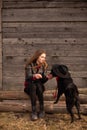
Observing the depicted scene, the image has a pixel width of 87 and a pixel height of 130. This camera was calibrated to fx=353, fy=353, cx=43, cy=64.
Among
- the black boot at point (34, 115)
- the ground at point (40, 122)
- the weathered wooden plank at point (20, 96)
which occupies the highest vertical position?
the weathered wooden plank at point (20, 96)

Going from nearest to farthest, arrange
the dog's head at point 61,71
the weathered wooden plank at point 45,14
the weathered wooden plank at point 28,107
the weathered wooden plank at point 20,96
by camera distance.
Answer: the dog's head at point 61,71 < the weathered wooden plank at point 28,107 < the weathered wooden plank at point 20,96 < the weathered wooden plank at point 45,14

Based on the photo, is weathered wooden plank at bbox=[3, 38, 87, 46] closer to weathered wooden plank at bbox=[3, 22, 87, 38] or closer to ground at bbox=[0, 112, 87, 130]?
weathered wooden plank at bbox=[3, 22, 87, 38]

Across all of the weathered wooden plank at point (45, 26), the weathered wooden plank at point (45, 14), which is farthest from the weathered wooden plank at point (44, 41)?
the weathered wooden plank at point (45, 14)

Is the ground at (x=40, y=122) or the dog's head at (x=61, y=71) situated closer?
the ground at (x=40, y=122)

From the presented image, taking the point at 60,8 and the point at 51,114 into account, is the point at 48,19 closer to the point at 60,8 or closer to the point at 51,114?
the point at 60,8

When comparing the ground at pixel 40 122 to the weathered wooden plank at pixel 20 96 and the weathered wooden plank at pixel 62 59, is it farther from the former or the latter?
the weathered wooden plank at pixel 62 59

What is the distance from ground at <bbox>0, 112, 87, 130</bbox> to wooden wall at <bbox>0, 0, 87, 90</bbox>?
215cm

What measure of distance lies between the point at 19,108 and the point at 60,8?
3076mm

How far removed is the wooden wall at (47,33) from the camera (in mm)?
8953

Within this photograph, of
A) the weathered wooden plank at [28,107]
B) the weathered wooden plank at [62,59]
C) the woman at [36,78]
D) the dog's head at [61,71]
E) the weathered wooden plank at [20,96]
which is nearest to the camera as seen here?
the dog's head at [61,71]

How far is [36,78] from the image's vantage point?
691 cm

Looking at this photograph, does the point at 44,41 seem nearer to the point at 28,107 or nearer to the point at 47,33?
the point at 47,33

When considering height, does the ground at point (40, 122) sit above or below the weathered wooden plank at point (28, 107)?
below

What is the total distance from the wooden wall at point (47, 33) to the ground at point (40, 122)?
2150mm
